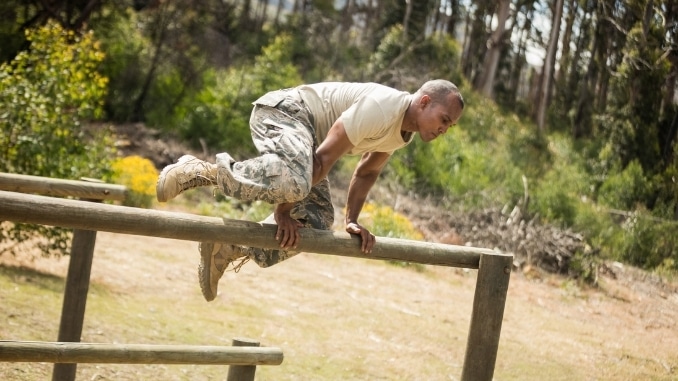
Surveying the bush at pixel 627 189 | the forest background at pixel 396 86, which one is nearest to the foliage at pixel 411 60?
the forest background at pixel 396 86

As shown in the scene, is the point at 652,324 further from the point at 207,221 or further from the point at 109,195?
the point at 207,221

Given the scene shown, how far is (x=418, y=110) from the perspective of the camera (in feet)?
12.1

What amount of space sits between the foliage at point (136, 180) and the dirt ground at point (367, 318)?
760mm

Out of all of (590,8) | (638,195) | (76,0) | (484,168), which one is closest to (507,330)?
(638,195)

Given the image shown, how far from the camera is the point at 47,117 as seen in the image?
25.8 ft

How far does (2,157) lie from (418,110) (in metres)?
5.09

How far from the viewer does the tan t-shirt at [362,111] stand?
3543 millimetres

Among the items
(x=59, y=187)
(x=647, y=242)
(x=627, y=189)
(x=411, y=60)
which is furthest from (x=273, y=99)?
(x=411, y=60)

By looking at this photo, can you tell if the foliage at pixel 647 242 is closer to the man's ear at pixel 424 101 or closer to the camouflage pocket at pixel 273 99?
the man's ear at pixel 424 101

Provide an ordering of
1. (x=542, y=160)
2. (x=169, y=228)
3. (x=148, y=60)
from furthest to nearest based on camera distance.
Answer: (x=148, y=60) < (x=542, y=160) < (x=169, y=228)

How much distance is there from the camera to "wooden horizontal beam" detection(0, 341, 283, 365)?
3210 millimetres

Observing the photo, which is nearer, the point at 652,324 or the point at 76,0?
the point at 652,324

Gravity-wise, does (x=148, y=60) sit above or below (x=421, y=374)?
above

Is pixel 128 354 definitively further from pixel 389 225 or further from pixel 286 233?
pixel 389 225
